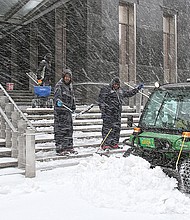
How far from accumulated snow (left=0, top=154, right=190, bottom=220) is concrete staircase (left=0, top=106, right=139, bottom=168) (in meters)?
1.54

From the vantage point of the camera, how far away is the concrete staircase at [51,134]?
8.17 metres

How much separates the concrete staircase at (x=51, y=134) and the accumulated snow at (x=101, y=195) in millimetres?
1536

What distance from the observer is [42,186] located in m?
6.09

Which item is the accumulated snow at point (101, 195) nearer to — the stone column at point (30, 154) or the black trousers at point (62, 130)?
the stone column at point (30, 154)

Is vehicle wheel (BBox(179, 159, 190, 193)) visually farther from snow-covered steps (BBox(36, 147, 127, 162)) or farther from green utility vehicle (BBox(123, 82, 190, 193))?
snow-covered steps (BBox(36, 147, 127, 162))

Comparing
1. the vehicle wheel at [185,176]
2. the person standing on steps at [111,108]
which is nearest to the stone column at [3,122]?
the person standing on steps at [111,108]

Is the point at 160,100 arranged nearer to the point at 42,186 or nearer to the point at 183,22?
the point at 42,186

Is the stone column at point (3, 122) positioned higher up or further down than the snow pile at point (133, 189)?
higher up

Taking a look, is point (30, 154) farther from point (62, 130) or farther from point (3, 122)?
point (3, 122)

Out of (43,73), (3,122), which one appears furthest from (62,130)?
(43,73)

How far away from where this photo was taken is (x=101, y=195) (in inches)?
210

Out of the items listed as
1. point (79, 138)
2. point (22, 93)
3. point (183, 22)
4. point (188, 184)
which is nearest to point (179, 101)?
point (188, 184)

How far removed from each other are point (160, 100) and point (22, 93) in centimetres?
1073

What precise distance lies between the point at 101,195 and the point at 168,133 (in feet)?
5.01
